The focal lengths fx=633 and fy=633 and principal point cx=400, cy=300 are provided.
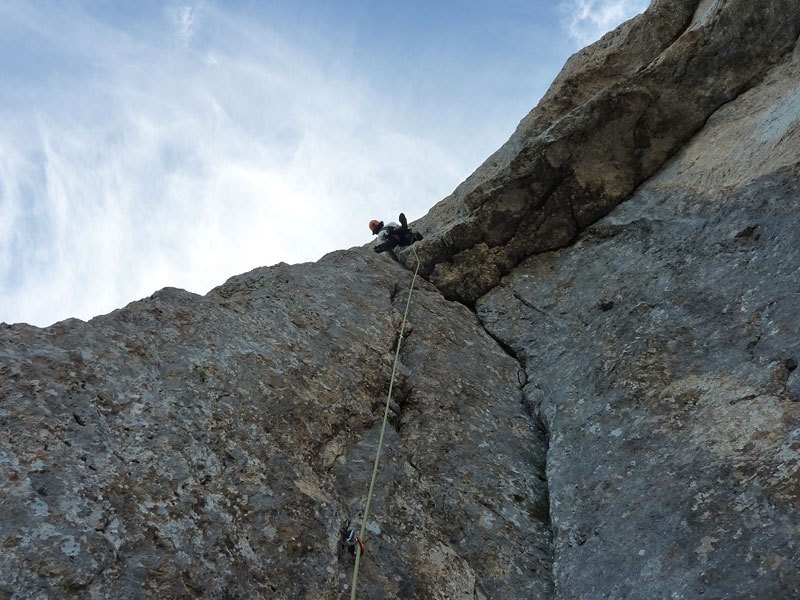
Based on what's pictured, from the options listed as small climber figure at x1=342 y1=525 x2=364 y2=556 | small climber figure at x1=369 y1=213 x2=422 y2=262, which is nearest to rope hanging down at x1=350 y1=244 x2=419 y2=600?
small climber figure at x1=342 y1=525 x2=364 y2=556

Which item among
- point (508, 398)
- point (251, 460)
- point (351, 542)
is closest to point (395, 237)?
point (508, 398)

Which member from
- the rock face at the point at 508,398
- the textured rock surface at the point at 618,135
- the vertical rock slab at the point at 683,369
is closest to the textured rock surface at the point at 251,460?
the rock face at the point at 508,398

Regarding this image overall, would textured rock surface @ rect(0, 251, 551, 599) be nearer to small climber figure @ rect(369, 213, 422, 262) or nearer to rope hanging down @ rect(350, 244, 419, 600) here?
rope hanging down @ rect(350, 244, 419, 600)

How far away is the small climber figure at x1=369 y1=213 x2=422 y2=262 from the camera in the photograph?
13305 mm

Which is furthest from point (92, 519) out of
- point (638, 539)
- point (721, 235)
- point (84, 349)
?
point (721, 235)

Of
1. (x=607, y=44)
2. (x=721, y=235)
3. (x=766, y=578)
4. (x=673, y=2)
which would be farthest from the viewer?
(x=607, y=44)

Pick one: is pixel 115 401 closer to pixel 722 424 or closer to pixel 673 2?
pixel 722 424

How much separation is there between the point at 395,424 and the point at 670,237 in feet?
16.6

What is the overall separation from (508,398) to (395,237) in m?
5.36

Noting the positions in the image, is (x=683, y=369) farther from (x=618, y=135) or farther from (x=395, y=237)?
(x=395, y=237)

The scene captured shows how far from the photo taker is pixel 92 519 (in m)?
5.08

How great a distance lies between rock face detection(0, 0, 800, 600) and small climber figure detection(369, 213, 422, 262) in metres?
1.39

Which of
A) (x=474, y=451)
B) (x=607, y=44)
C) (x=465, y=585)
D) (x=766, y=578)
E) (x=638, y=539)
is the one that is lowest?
(x=766, y=578)

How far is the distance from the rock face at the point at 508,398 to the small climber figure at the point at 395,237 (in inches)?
54.7
